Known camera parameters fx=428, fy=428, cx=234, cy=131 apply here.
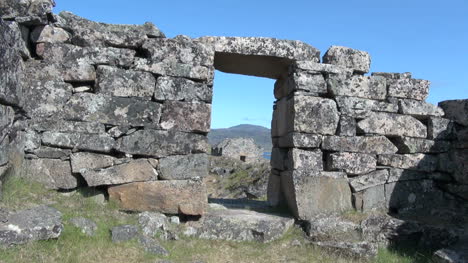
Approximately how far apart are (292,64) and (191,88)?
6.10 ft

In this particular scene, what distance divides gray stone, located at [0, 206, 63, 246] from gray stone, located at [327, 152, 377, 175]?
13.8ft

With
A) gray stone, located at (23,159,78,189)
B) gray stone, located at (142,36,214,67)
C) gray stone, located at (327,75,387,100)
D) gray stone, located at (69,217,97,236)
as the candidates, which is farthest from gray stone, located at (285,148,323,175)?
gray stone, located at (23,159,78,189)

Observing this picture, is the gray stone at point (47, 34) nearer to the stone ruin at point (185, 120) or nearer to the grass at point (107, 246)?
the stone ruin at point (185, 120)

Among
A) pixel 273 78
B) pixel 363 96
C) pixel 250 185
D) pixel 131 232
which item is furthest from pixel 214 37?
pixel 250 185

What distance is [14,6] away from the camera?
581cm

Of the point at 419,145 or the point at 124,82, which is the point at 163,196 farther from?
the point at 419,145

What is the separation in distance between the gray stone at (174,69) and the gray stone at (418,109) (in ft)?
11.4

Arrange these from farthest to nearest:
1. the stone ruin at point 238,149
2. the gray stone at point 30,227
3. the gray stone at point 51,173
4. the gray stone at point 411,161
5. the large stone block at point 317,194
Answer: the stone ruin at point 238,149 → the gray stone at point 411,161 → the large stone block at point 317,194 → the gray stone at point 51,173 → the gray stone at point 30,227

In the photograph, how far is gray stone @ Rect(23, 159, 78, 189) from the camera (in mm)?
5991

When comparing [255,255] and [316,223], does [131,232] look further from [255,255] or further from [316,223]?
[316,223]

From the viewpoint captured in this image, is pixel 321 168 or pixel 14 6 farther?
pixel 321 168

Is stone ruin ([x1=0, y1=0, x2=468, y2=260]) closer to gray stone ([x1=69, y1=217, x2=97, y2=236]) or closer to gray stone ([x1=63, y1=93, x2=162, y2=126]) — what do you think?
gray stone ([x1=63, y1=93, x2=162, y2=126])

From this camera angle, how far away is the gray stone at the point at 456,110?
7.55 m

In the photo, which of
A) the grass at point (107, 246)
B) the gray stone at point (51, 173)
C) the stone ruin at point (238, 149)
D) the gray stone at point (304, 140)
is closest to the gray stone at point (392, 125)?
the gray stone at point (304, 140)
